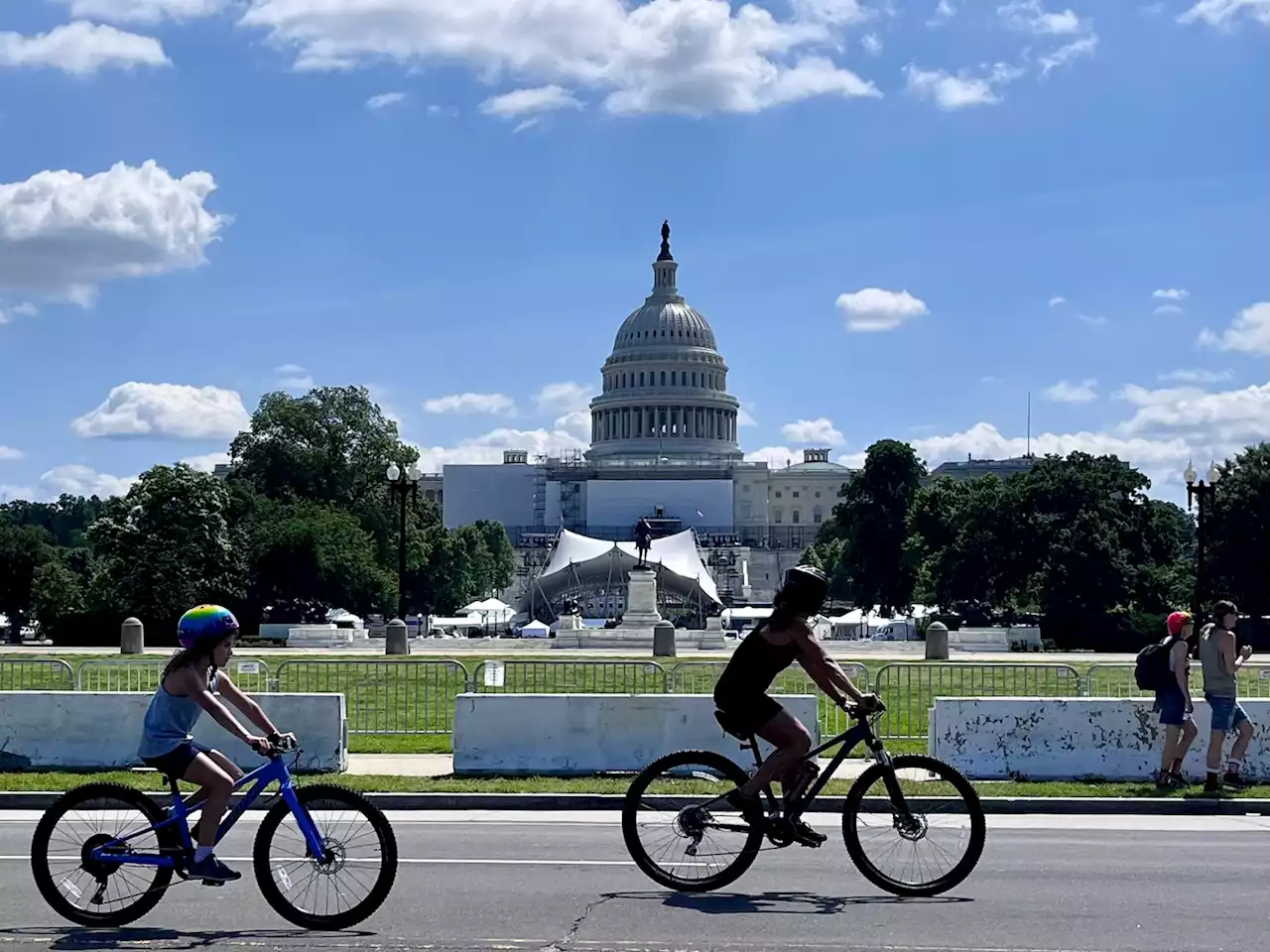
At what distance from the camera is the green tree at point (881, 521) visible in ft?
324

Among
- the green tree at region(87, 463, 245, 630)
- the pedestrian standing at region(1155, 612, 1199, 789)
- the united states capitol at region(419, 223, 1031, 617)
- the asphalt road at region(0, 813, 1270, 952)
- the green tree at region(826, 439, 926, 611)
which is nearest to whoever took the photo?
the asphalt road at region(0, 813, 1270, 952)

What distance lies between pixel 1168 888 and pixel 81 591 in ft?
195

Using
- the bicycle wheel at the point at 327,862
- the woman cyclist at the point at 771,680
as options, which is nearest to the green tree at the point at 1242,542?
the woman cyclist at the point at 771,680

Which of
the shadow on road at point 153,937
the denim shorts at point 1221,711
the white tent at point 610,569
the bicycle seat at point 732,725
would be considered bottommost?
the shadow on road at point 153,937

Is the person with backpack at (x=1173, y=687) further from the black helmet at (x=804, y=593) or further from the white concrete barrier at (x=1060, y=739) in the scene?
the black helmet at (x=804, y=593)

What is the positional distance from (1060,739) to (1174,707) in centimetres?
162

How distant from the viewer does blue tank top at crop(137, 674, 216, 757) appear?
9258mm

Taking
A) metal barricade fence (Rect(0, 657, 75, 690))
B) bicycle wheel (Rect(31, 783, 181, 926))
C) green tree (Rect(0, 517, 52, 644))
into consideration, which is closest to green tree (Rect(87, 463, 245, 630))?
metal barricade fence (Rect(0, 657, 75, 690))

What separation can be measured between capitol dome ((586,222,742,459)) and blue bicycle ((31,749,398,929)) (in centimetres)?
17701

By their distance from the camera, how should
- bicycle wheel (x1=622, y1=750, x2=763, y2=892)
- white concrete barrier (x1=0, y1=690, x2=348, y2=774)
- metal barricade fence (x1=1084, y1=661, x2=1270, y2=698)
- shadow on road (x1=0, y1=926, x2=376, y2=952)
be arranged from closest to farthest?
shadow on road (x1=0, y1=926, x2=376, y2=952) → bicycle wheel (x1=622, y1=750, x2=763, y2=892) → white concrete barrier (x1=0, y1=690, x2=348, y2=774) → metal barricade fence (x1=1084, y1=661, x2=1270, y2=698)

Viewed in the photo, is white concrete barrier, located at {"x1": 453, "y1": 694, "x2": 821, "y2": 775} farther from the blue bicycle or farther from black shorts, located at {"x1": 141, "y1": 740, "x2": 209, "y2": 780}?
black shorts, located at {"x1": 141, "y1": 740, "x2": 209, "y2": 780}

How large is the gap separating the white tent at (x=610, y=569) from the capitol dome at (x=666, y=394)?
252 feet

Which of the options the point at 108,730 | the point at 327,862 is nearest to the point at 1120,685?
the point at 108,730

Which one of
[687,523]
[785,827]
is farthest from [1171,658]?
[687,523]
